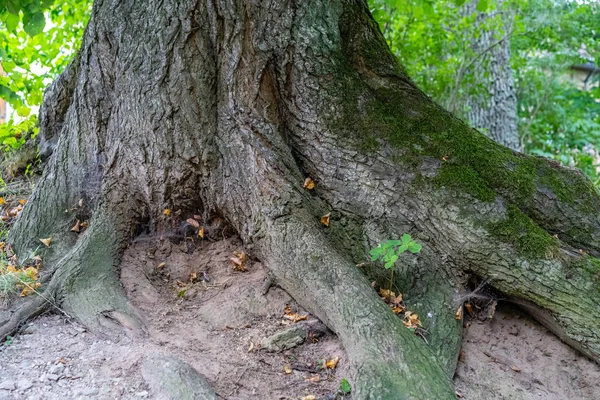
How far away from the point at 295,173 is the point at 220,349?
1197 millimetres

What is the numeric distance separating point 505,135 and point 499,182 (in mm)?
7214

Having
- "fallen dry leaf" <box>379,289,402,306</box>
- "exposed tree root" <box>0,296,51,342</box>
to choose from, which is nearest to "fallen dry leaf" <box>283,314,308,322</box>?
"fallen dry leaf" <box>379,289,402,306</box>

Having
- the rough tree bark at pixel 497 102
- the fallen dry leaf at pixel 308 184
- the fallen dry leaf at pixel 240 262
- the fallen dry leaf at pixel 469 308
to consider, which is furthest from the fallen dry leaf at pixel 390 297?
the rough tree bark at pixel 497 102

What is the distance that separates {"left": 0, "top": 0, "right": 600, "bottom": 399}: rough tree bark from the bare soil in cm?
14

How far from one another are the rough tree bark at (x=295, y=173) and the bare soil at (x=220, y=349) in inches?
5.4

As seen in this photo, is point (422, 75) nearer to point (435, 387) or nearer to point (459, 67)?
point (459, 67)

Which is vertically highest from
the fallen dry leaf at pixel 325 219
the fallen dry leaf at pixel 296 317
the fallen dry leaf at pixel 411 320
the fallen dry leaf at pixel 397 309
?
the fallen dry leaf at pixel 325 219

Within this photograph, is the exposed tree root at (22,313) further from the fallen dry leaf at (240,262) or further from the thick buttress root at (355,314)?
the thick buttress root at (355,314)

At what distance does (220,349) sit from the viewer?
329cm

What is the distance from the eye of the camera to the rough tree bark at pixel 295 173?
3447mm

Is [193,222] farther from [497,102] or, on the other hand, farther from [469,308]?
[497,102]

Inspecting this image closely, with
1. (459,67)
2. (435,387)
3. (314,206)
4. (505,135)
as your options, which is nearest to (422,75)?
(459,67)

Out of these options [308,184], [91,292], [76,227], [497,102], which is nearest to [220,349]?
[91,292]

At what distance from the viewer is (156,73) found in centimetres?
383
